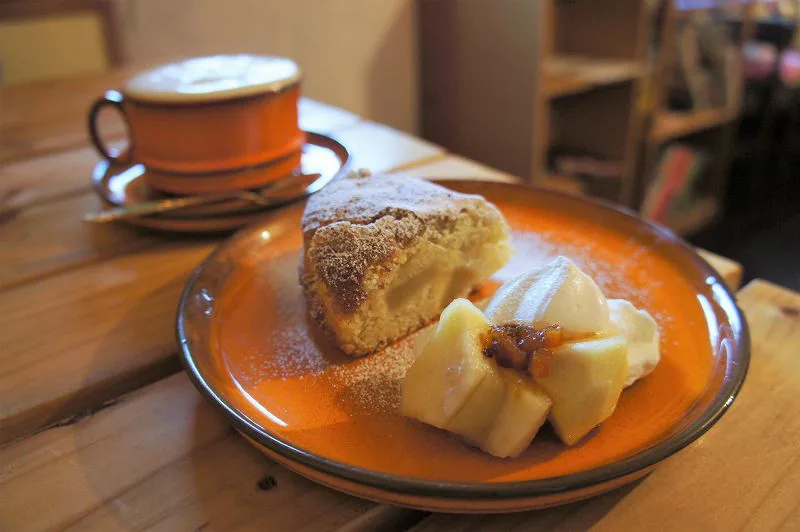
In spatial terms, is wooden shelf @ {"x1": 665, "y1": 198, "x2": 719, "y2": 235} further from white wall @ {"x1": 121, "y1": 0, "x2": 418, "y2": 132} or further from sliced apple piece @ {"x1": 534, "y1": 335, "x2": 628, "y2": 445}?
sliced apple piece @ {"x1": 534, "y1": 335, "x2": 628, "y2": 445}

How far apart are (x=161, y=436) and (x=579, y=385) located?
35cm

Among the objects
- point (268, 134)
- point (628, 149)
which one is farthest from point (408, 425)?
point (628, 149)

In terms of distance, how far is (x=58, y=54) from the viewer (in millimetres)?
1893

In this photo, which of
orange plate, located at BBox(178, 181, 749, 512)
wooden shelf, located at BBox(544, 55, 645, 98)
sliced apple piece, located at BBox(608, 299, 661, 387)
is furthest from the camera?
wooden shelf, located at BBox(544, 55, 645, 98)

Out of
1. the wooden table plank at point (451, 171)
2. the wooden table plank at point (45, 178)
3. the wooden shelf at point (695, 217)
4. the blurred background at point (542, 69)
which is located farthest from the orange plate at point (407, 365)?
the wooden shelf at point (695, 217)

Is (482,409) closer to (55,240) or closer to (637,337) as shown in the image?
(637,337)

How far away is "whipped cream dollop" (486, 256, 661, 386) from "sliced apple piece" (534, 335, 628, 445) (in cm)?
3

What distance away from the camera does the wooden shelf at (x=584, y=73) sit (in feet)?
6.79

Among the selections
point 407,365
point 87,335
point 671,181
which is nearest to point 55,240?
point 87,335

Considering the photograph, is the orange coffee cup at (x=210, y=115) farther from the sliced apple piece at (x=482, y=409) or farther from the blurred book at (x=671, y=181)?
the blurred book at (x=671, y=181)

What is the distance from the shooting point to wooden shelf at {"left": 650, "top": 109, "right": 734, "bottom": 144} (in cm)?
238

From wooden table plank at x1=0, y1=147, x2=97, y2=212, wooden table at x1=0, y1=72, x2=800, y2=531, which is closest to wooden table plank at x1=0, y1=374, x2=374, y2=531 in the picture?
wooden table at x1=0, y1=72, x2=800, y2=531

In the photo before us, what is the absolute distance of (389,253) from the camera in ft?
2.04

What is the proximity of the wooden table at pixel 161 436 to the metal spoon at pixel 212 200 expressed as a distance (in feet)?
0.16
